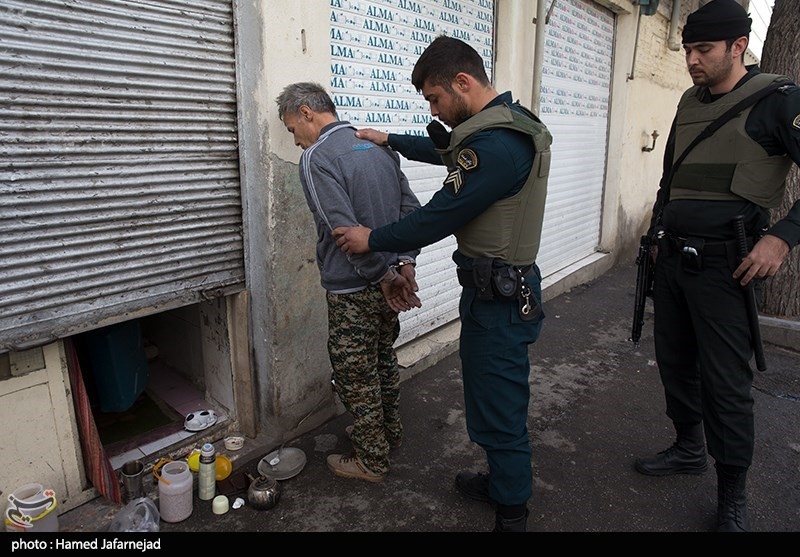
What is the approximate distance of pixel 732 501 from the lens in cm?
261

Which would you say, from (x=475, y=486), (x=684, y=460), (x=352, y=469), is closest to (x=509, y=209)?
(x=475, y=486)

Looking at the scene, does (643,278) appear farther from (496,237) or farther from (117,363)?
(117,363)

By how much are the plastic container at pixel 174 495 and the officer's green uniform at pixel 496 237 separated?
4.46 feet

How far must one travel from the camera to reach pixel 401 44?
3.98 metres

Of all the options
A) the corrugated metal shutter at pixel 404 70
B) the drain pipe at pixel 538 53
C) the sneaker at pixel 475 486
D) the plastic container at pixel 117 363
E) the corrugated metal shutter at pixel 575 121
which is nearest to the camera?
the sneaker at pixel 475 486

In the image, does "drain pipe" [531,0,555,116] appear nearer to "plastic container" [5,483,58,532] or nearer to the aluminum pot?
the aluminum pot

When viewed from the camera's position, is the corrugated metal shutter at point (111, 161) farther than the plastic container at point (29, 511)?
No

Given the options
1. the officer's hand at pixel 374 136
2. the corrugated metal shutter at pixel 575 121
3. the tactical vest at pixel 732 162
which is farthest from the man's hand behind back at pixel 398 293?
the corrugated metal shutter at pixel 575 121

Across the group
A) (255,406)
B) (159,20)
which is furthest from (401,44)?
(255,406)

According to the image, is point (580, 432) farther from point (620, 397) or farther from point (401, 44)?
point (401, 44)

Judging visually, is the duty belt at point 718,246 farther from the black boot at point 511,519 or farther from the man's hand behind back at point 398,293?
the black boot at point 511,519

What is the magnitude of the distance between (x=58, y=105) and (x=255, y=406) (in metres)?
1.83

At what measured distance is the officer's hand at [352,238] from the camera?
240 cm

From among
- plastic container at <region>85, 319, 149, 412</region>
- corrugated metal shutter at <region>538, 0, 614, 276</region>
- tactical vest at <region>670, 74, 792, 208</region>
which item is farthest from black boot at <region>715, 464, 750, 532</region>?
corrugated metal shutter at <region>538, 0, 614, 276</region>
